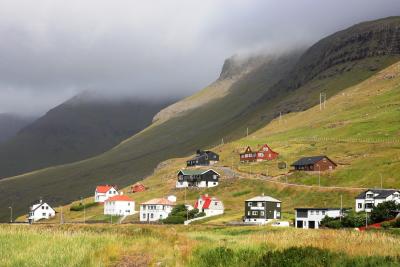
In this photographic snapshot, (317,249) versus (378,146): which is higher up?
(378,146)

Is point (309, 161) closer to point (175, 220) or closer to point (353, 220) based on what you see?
point (175, 220)

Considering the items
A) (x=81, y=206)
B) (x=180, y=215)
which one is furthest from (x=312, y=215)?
(x=81, y=206)

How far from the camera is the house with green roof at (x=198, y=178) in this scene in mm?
171000

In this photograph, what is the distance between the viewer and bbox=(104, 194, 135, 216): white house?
15343 cm

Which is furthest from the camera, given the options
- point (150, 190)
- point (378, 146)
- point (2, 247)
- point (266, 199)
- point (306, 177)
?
point (150, 190)

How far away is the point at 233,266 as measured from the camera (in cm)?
2305

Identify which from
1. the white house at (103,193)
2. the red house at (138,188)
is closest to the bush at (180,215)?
the red house at (138,188)

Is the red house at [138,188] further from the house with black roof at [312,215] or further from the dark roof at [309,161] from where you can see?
the house with black roof at [312,215]

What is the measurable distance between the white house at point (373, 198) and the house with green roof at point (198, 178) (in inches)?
2594

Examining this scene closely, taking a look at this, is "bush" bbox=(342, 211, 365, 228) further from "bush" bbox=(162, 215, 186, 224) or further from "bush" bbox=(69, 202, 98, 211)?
"bush" bbox=(69, 202, 98, 211)

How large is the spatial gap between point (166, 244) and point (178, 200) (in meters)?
133

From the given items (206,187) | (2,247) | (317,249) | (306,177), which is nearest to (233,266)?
(317,249)

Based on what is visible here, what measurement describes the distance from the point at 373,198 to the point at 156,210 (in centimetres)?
5670

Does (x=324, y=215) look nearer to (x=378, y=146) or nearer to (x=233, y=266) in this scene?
(x=378, y=146)
